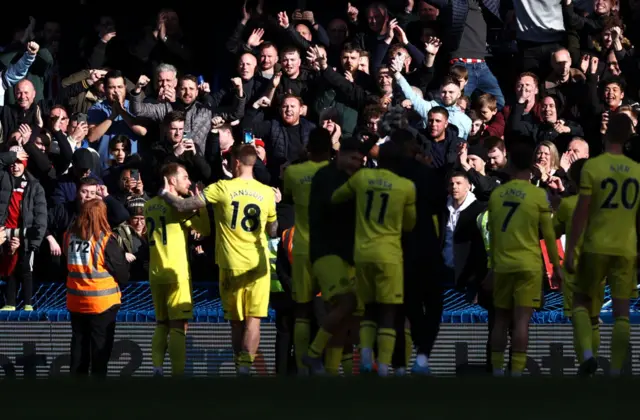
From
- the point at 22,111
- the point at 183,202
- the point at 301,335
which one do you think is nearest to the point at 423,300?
the point at 301,335

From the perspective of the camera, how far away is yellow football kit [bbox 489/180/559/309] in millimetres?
12398

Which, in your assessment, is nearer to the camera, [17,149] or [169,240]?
[169,240]

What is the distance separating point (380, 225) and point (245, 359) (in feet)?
7.07

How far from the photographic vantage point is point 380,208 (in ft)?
39.5

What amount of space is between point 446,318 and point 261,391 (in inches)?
218

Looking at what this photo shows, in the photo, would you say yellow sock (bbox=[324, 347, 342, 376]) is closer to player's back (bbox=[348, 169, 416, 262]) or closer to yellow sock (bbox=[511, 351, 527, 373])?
player's back (bbox=[348, 169, 416, 262])

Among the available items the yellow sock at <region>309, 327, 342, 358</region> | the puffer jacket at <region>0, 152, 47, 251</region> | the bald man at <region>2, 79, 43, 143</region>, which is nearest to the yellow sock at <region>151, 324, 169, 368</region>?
the yellow sock at <region>309, 327, 342, 358</region>

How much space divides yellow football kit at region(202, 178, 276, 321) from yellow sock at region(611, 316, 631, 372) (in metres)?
3.18

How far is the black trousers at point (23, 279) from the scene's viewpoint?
15820mm

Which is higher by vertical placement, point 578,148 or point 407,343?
point 578,148

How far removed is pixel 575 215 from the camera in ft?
39.4

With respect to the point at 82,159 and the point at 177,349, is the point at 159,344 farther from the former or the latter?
the point at 82,159

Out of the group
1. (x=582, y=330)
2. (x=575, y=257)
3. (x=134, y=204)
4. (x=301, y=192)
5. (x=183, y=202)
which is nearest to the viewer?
(x=582, y=330)

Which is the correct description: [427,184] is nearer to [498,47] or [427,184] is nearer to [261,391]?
[261,391]
